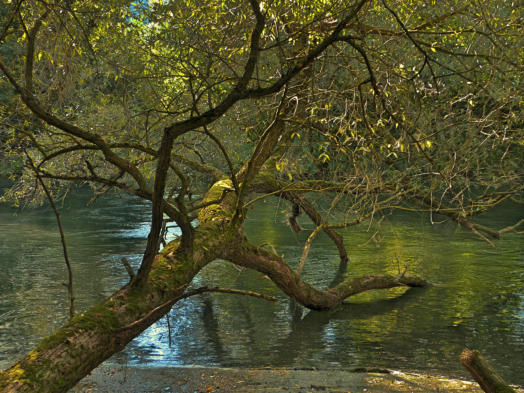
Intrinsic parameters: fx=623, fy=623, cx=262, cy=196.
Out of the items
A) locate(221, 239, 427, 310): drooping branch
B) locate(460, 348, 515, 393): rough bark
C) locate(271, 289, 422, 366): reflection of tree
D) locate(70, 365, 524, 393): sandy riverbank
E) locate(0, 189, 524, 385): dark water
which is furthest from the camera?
locate(221, 239, 427, 310): drooping branch

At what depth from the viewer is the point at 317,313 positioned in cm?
1066

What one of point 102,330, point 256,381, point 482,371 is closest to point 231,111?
point 256,381

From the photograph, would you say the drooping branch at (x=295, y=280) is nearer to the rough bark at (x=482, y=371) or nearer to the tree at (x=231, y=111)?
the tree at (x=231, y=111)

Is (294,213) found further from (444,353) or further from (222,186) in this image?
(444,353)

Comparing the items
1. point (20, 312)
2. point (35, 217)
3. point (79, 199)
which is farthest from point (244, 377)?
Result: point (79, 199)

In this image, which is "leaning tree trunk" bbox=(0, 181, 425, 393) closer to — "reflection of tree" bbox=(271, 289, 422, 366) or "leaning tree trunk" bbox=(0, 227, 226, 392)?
"leaning tree trunk" bbox=(0, 227, 226, 392)

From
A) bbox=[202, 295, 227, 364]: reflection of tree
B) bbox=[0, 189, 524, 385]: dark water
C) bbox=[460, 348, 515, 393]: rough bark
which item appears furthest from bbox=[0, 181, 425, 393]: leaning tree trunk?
bbox=[460, 348, 515, 393]: rough bark

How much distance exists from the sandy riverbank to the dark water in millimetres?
594

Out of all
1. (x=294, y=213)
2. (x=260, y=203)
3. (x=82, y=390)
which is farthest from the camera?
(x=260, y=203)

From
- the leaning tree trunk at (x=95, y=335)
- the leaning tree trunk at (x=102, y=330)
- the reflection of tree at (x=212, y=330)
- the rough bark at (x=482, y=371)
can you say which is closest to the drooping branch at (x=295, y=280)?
the reflection of tree at (x=212, y=330)

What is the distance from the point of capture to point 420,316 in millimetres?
10406

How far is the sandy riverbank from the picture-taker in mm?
6758

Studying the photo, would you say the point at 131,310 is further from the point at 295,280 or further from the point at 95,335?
the point at 295,280

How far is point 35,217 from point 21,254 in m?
9.33
